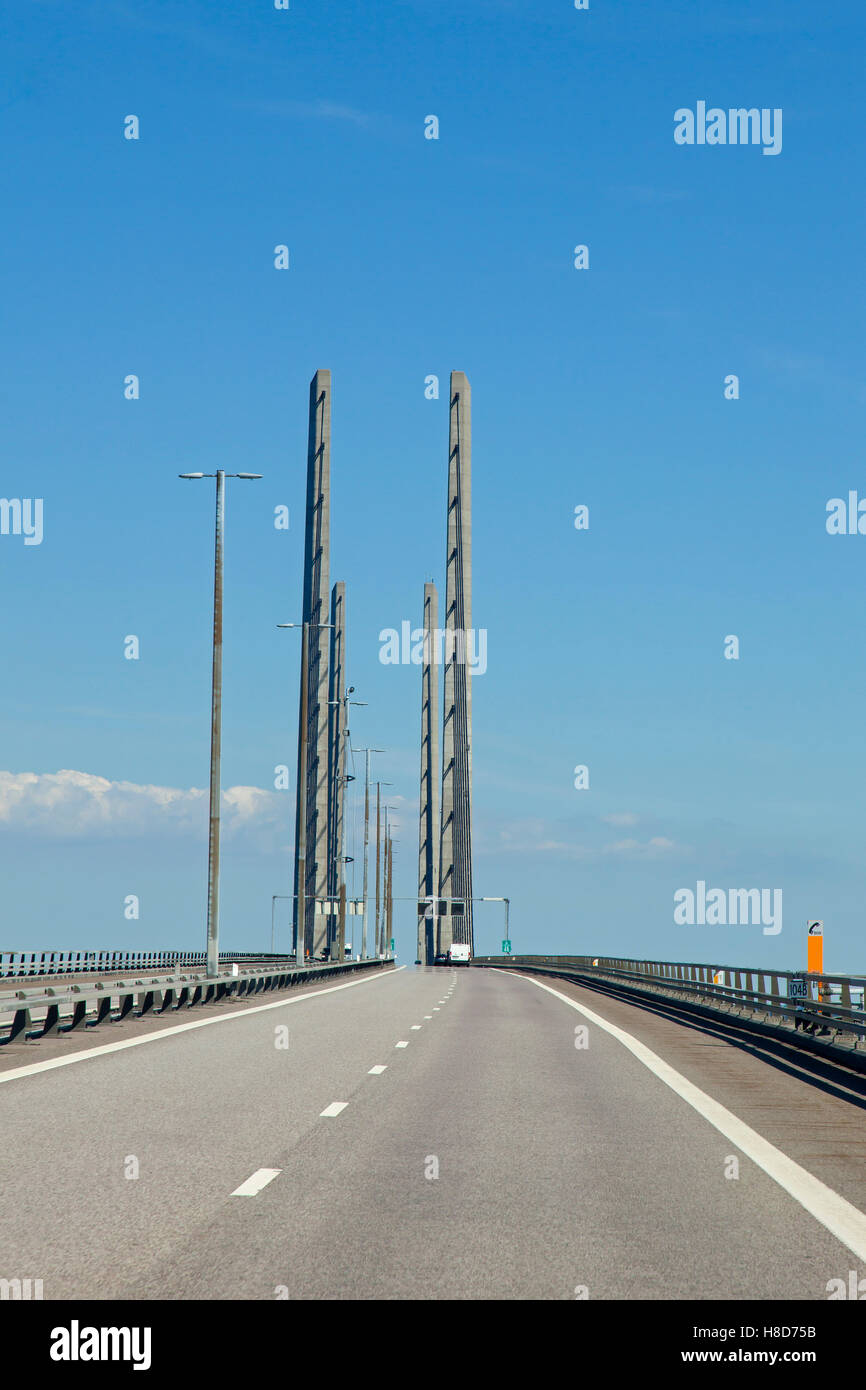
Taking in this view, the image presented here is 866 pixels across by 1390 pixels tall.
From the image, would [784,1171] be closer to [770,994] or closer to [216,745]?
[770,994]

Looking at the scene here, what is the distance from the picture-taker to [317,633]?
349 feet

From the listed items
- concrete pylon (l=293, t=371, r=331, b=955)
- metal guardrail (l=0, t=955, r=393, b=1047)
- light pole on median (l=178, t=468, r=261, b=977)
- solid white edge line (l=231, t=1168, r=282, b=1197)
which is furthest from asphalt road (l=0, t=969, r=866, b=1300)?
concrete pylon (l=293, t=371, r=331, b=955)

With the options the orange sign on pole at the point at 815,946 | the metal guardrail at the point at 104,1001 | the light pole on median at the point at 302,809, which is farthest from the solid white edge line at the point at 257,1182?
the light pole on median at the point at 302,809

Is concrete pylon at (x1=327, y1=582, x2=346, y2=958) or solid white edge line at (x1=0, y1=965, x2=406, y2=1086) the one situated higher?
concrete pylon at (x1=327, y1=582, x2=346, y2=958)

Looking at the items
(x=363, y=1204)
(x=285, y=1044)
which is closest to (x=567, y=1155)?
(x=363, y=1204)

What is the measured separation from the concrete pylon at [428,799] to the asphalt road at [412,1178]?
9684 cm

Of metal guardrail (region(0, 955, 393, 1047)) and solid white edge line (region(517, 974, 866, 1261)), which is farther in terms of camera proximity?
metal guardrail (region(0, 955, 393, 1047))

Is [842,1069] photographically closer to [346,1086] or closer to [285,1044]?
[346,1086]

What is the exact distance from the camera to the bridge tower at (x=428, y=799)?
→ 404 feet

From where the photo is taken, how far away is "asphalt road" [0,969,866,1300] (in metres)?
7.93

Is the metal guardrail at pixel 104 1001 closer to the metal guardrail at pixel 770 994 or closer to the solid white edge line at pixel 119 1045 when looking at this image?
the solid white edge line at pixel 119 1045

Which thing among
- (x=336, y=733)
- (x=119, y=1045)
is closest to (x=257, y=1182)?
(x=119, y=1045)

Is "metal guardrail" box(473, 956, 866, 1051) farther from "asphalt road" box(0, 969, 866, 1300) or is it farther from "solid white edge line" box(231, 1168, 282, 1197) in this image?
"solid white edge line" box(231, 1168, 282, 1197)

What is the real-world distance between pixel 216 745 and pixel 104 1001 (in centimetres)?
1519
